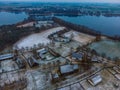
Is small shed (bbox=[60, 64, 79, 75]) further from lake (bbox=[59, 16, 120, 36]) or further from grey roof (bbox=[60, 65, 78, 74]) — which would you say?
lake (bbox=[59, 16, 120, 36])

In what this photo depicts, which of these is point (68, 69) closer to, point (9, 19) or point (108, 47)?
point (108, 47)

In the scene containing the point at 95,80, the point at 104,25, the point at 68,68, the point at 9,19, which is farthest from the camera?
the point at 9,19

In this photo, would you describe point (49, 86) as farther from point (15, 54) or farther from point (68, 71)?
point (15, 54)

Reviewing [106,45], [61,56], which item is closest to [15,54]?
[61,56]

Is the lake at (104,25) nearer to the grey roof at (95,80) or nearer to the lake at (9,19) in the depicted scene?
the lake at (9,19)

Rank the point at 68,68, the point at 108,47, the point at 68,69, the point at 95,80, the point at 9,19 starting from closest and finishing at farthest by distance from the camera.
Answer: the point at 95,80
the point at 68,69
the point at 68,68
the point at 108,47
the point at 9,19

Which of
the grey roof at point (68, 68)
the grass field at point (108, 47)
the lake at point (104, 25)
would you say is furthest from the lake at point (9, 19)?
the grey roof at point (68, 68)

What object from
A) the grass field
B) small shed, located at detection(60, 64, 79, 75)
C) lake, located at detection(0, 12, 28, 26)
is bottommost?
lake, located at detection(0, 12, 28, 26)

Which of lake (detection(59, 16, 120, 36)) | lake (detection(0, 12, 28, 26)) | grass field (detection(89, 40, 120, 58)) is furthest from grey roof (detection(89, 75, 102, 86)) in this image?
lake (detection(0, 12, 28, 26))

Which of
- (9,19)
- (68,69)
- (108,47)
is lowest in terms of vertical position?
(9,19)

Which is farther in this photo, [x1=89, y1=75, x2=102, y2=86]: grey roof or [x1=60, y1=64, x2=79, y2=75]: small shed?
[x1=60, y1=64, x2=79, y2=75]: small shed

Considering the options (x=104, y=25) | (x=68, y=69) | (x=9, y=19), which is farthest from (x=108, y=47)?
(x=9, y=19)
